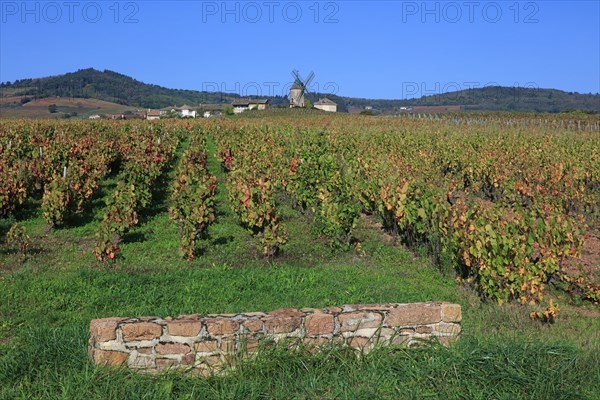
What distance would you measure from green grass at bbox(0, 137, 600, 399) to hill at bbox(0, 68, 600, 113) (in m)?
99.7

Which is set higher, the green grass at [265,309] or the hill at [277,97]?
the hill at [277,97]

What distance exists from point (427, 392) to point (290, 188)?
926 cm

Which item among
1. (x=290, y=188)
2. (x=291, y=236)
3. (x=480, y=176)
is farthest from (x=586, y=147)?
(x=291, y=236)

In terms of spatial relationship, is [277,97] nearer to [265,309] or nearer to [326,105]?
[326,105]

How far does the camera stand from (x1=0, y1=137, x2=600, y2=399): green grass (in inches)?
192

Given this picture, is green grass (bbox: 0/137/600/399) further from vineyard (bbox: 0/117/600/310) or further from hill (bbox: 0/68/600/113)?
hill (bbox: 0/68/600/113)

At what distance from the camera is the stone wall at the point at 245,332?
16.5 feet

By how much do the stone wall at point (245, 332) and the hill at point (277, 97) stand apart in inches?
4101

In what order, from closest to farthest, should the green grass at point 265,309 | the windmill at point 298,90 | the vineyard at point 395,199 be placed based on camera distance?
1. the green grass at point 265,309
2. the vineyard at point 395,199
3. the windmill at point 298,90

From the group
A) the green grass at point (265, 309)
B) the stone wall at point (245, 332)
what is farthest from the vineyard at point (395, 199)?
the stone wall at point (245, 332)

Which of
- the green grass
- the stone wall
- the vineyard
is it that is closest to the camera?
the green grass

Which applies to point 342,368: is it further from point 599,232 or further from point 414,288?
point 599,232

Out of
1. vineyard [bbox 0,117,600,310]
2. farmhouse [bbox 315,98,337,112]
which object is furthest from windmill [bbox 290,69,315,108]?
vineyard [bbox 0,117,600,310]

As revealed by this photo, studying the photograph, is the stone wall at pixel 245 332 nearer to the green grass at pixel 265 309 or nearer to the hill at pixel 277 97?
the green grass at pixel 265 309
